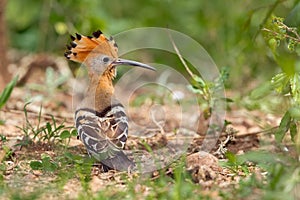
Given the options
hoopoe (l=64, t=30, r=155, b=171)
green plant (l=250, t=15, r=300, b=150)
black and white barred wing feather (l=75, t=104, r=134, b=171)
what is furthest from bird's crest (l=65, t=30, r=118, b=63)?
green plant (l=250, t=15, r=300, b=150)

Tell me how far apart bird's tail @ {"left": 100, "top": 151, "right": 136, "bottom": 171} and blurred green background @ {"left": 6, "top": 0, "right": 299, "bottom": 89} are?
2249 millimetres

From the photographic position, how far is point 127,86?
263 inches

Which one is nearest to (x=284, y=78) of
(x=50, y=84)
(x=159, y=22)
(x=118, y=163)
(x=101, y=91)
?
(x=118, y=163)

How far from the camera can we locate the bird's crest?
4.24 metres

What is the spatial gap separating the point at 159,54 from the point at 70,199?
4.84 metres

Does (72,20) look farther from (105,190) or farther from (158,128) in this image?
(105,190)

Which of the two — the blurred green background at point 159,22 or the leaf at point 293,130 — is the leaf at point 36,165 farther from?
the blurred green background at point 159,22

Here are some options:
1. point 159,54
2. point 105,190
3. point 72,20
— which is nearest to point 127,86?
point 72,20

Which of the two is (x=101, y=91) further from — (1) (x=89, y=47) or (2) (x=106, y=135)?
(2) (x=106, y=135)

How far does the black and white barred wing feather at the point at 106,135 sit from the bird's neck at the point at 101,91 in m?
0.14

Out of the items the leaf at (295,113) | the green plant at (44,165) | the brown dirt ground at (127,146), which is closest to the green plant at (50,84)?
the brown dirt ground at (127,146)

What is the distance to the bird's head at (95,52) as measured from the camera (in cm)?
425

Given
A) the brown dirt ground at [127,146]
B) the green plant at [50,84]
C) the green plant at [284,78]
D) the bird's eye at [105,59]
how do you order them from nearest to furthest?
1. the brown dirt ground at [127,146]
2. the green plant at [284,78]
3. the bird's eye at [105,59]
4. the green plant at [50,84]

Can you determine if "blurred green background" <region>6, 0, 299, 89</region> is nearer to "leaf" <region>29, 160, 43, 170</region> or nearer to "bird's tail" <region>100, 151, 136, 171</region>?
"bird's tail" <region>100, 151, 136, 171</region>
